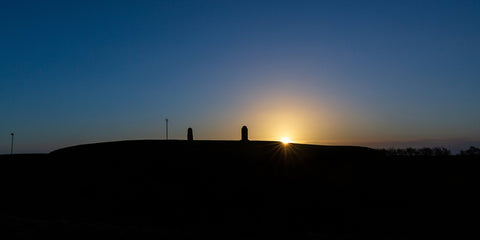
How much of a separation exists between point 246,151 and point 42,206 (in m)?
7.30

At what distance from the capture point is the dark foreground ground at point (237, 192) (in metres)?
11.0

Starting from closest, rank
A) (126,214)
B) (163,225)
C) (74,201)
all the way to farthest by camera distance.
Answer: (163,225) < (126,214) < (74,201)

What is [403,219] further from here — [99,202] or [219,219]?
[99,202]

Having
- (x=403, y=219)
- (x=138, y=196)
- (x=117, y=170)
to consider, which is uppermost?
(x=117, y=170)

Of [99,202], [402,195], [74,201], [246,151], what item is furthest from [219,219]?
[402,195]

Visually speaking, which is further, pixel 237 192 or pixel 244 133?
pixel 244 133

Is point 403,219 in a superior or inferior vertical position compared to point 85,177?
inferior

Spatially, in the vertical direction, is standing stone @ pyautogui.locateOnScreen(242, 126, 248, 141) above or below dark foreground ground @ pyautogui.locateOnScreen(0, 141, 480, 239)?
above

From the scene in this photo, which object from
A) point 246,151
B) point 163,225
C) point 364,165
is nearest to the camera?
point 163,225

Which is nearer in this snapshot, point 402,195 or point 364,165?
point 402,195

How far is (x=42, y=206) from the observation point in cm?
1240

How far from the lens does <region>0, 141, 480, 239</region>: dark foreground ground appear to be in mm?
11000

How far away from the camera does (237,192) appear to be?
1196cm

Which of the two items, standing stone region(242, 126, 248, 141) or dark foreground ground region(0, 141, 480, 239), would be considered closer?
dark foreground ground region(0, 141, 480, 239)
